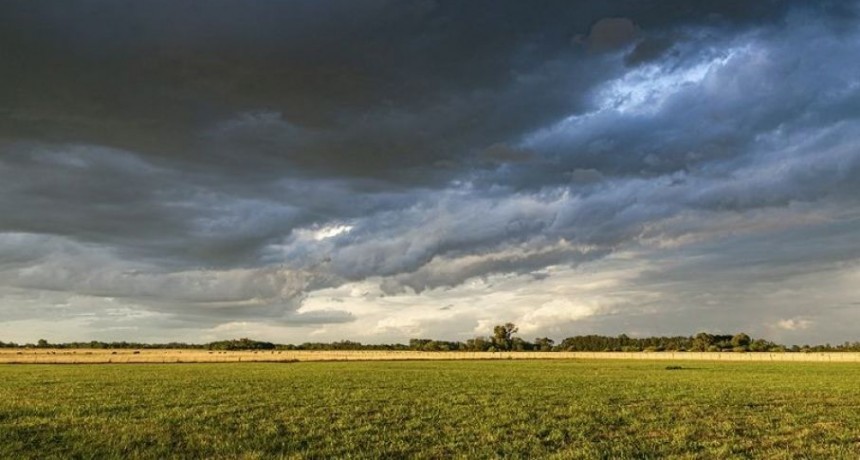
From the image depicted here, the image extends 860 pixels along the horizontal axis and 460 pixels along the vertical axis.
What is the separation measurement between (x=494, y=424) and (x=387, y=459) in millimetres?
7172

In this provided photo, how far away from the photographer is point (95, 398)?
34188 millimetres

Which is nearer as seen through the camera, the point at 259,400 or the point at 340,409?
the point at 340,409

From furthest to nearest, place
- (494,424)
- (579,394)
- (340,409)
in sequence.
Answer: (579,394)
(340,409)
(494,424)

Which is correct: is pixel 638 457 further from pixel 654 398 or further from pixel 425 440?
pixel 654 398

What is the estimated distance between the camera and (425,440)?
20172 mm

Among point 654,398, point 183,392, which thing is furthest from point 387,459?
point 183,392

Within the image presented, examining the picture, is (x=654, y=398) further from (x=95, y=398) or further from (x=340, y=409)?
(x=95, y=398)

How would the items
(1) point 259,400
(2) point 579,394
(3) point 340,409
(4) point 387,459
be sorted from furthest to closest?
(2) point 579,394 → (1) point 259,400 → (3) point 340,409 → (4) point 387,459

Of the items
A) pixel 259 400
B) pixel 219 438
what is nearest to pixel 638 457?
pixel 219 438

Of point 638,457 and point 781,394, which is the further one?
point 781,394

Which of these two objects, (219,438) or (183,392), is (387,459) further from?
(183,392)

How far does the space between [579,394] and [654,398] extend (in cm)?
434

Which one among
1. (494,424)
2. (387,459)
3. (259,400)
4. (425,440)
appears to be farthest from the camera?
(259,400)

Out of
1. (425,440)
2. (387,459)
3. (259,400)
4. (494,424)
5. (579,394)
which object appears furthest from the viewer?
(579,394)
